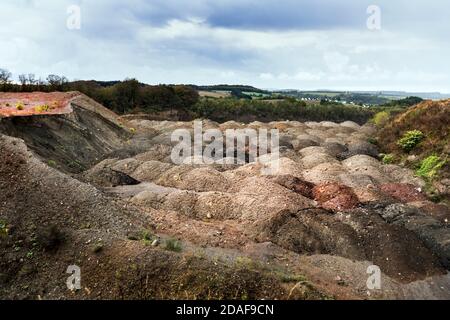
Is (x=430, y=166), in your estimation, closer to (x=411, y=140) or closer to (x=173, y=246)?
(x=411, y=140)

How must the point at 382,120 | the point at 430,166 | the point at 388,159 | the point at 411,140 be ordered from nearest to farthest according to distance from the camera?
the point at 430,166 → the point at 411,140 → the point at 388,159 → the point at 382,120

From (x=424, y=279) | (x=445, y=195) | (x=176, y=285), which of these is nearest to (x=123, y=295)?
(x=176, y=285)

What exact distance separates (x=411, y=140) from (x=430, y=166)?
15.8ft

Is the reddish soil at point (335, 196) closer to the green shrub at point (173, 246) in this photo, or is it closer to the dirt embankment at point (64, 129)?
the green shrub at point (173, 246)

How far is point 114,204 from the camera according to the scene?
15.6 meters

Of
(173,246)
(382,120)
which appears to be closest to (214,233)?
(173,246)

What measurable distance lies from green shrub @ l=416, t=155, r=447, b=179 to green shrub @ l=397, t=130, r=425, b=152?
3271mm

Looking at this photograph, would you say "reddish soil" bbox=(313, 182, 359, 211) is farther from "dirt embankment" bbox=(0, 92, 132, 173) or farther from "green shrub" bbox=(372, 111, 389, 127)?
"green shrub" bbox=(372, 111, 389, 127)

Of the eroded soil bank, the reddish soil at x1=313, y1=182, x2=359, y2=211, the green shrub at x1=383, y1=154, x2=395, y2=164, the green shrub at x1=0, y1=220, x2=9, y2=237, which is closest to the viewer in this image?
the eroded soil bank

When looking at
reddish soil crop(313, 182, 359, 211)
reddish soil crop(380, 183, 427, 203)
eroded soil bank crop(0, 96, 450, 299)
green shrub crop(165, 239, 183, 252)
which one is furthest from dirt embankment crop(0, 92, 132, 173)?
reddish soil crop(380, 183, 427, 203)

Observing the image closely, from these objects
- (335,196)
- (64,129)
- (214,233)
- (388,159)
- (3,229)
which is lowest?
(214,233)

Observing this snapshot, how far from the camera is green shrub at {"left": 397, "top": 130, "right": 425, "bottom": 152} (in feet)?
91.9

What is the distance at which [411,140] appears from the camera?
28203 millimetres

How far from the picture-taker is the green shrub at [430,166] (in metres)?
22.8
